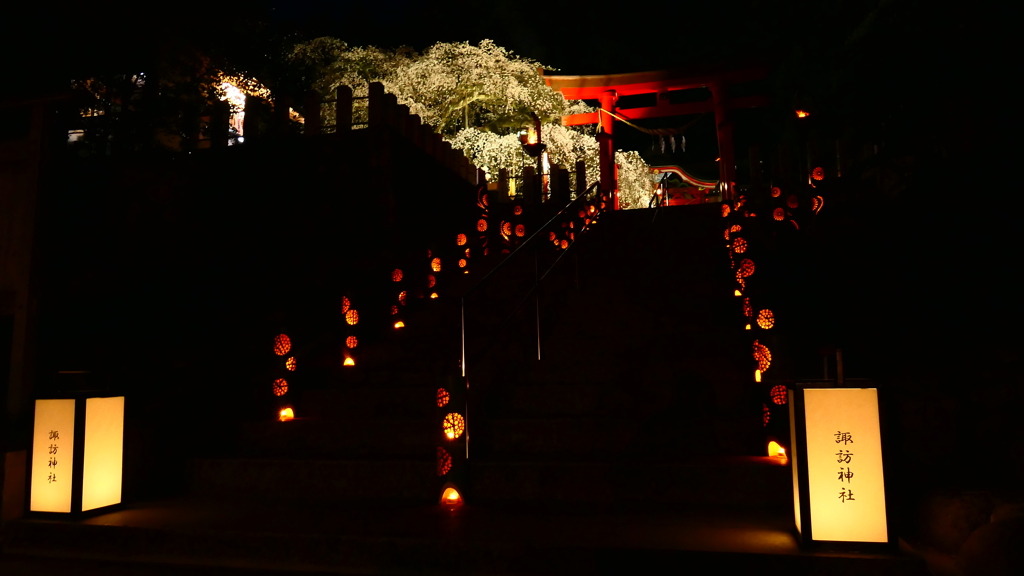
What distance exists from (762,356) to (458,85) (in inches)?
461

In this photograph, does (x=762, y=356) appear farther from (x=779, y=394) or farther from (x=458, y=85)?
(x=458, y=85)

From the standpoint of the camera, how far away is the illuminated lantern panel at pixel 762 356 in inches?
182

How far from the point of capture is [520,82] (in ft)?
52.2

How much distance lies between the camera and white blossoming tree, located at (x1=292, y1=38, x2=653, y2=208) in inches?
572

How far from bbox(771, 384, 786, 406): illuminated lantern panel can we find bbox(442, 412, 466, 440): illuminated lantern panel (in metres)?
2.02

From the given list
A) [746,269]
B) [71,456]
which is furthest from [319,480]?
[746,269]

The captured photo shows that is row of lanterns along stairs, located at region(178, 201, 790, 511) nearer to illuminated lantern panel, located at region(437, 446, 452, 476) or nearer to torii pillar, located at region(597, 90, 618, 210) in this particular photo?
illuminated lantern panel, located at region(437, 446, 452, 476)

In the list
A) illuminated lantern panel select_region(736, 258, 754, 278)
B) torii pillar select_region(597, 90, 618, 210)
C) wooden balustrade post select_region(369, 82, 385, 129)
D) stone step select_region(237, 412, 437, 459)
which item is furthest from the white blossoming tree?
stone step select_region(237, 412, 437, 459)

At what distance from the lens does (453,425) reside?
416 cm

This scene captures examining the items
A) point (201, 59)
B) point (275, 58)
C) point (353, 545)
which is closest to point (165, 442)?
point (353, 545)

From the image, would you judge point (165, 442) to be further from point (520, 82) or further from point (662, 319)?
point (520, 82)

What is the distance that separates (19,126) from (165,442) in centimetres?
446

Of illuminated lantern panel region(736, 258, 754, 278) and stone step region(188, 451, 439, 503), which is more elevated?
illuminated lantern panel region(736, 258, 754, 278)

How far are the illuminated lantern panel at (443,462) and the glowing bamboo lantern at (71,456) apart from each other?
6.88 feet
